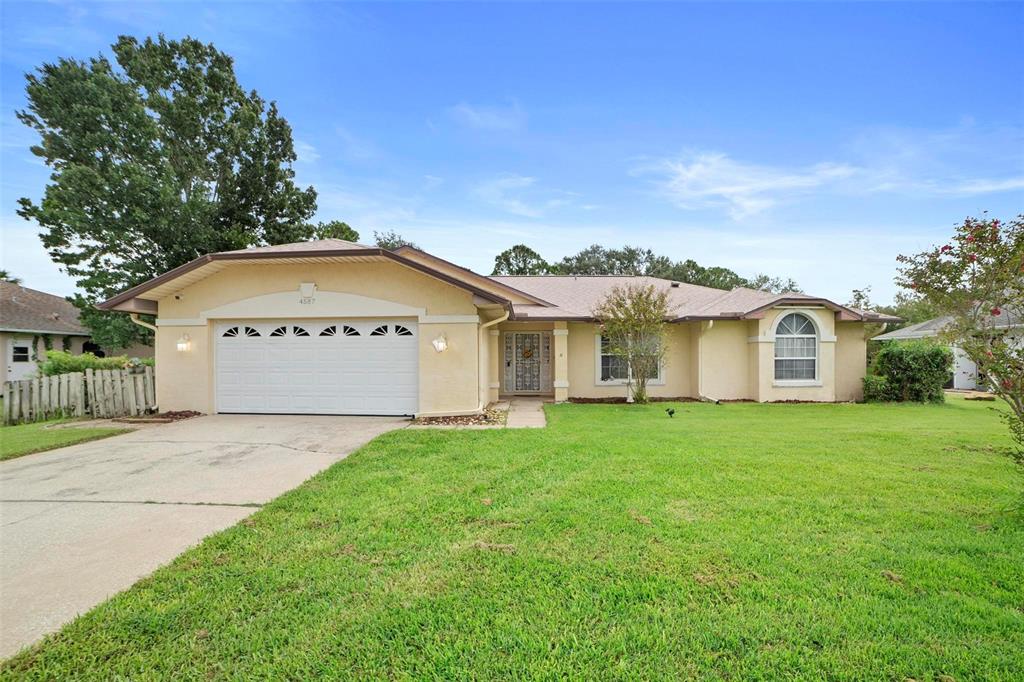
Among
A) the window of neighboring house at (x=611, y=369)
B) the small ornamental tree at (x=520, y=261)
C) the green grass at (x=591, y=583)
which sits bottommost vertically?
the green grass at (x=591, y=583)

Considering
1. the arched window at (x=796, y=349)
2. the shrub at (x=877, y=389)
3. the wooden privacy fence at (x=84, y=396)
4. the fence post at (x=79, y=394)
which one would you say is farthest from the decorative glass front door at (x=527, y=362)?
the fence post at (x=79, y=394)

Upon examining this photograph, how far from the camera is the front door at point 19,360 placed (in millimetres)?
18141

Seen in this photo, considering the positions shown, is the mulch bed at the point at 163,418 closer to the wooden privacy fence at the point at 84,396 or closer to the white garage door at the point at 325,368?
the wooden privacy fence at the point at 84,396

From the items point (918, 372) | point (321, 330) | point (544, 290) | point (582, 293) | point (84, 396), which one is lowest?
point (84, 396)

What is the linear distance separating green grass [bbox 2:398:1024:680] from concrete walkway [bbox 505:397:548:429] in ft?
12.1

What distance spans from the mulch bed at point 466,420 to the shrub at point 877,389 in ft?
41.3

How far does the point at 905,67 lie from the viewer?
11.8 meters

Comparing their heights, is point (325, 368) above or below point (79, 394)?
above

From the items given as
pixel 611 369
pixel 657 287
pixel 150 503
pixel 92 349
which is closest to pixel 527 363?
pixel 611 369

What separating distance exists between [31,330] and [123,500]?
20745mm

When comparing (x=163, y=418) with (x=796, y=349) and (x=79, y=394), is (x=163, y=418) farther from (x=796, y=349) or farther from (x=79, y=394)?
(x=796, y=349)

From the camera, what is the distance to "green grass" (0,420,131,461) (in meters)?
7.57

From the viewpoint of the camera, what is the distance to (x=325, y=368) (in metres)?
11.0

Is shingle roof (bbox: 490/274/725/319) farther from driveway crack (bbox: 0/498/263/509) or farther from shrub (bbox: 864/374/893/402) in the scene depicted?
driveway crack (bbox: 0/498/263/509)
